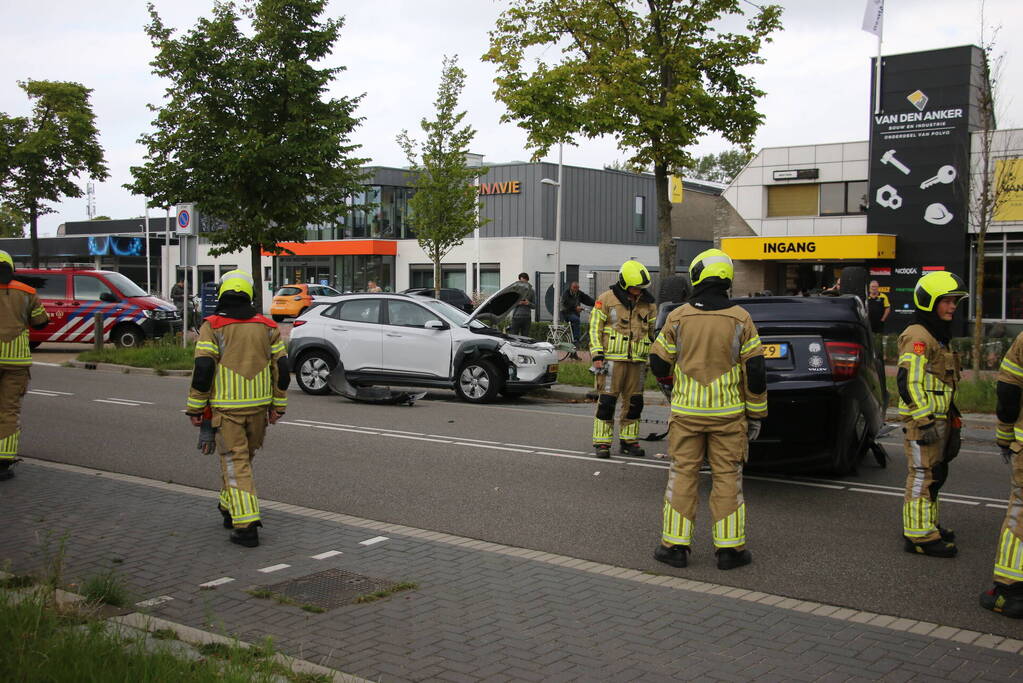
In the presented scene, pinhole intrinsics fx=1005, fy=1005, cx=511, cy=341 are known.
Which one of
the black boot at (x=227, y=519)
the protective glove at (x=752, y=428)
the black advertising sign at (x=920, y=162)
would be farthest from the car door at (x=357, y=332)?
the black advertising sign at (x=920, y=162)

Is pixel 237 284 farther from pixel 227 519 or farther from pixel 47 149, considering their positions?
pixel 47 149

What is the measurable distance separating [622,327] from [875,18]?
75.1 ft

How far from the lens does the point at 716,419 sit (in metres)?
6.17

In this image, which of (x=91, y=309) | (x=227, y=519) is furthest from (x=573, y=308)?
(x=227, y=519)

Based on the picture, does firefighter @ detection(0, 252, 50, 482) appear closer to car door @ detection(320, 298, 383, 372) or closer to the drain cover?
the drain cover

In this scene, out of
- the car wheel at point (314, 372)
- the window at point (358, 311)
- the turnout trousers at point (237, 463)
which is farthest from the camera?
the car wheel at point (314, 372)

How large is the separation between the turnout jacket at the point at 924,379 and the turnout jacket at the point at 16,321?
279 inches

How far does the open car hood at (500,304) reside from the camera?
49.9ft

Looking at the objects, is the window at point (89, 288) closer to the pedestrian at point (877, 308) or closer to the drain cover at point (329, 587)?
the pedestrian at point (877, 308)

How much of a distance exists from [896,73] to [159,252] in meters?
48.9

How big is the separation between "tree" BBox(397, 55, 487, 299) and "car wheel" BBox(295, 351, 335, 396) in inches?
910

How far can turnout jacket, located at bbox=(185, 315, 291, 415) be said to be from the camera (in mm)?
6656

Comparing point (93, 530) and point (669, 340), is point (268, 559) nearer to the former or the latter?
point (93, 530)

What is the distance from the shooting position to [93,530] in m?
6.95
